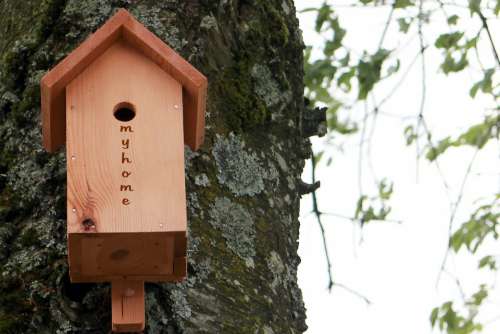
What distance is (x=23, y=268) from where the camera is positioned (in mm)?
2105

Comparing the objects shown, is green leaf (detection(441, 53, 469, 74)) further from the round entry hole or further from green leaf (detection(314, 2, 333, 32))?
the round entry hole

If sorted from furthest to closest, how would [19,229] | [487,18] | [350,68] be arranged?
[350,68], [487,18], [19,229]

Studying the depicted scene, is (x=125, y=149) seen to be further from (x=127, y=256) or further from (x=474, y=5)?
(x=474, y=5)

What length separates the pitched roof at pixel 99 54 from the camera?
2.00 metres

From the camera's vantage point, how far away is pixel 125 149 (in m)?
1.94

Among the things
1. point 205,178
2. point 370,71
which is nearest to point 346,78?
point 370,71

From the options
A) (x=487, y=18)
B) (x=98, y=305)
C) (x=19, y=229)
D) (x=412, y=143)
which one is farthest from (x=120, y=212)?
(x=412, y=143)

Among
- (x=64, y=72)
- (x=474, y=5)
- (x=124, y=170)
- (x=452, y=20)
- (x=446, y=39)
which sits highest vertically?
(x=452, y=20)

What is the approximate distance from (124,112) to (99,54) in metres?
0.12

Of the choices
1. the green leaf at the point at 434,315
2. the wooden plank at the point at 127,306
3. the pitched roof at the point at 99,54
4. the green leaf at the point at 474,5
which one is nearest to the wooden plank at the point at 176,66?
the pitched roof at the point at 99,54

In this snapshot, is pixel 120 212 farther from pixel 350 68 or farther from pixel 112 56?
pixel 350 68

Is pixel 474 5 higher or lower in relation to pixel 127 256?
higher

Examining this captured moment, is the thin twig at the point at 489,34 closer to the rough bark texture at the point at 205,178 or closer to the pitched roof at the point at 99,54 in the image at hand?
the rough bark texture at the point at 205,178

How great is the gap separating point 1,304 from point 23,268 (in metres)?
0.08
